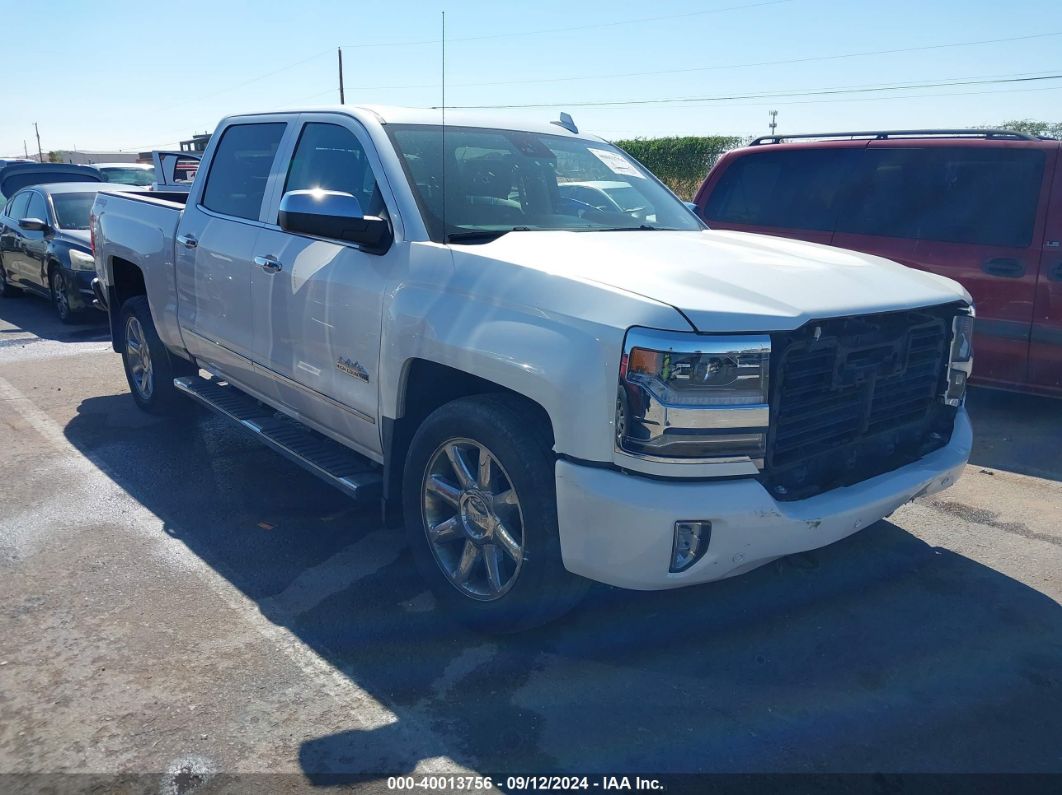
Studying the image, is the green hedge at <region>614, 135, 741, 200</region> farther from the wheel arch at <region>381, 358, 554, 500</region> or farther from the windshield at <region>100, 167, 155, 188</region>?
the wheel arch at <region>381, 358, 554, 500</region>

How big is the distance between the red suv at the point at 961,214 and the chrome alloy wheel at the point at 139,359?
15.4 ft

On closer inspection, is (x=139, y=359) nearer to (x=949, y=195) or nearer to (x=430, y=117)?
(x=430, y=117)

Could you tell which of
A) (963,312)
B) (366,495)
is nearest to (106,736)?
(366,495)

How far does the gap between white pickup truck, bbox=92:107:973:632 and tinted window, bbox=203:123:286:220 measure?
0.03 m

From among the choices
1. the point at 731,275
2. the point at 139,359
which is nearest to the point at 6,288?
the point at 139,359

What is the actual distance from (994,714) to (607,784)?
1382 millimetres

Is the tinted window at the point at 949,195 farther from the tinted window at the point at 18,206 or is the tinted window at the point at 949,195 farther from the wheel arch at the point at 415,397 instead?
the tinted window at the point at 18,206

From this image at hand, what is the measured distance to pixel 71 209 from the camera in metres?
10.8

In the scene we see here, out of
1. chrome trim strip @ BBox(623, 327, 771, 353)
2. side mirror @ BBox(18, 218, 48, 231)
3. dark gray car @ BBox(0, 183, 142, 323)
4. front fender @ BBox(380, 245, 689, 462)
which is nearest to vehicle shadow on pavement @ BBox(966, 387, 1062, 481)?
chrome trim strip @ BBox(623, 327, 771, 353)

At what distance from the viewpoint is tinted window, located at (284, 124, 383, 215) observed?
3.93 metres

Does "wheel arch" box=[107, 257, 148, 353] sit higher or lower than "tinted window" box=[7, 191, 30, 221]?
lower

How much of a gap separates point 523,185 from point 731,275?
54.2 inches

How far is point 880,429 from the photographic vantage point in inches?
132

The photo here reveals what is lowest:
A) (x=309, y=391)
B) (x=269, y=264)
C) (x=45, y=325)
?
(x=45, y=325)
